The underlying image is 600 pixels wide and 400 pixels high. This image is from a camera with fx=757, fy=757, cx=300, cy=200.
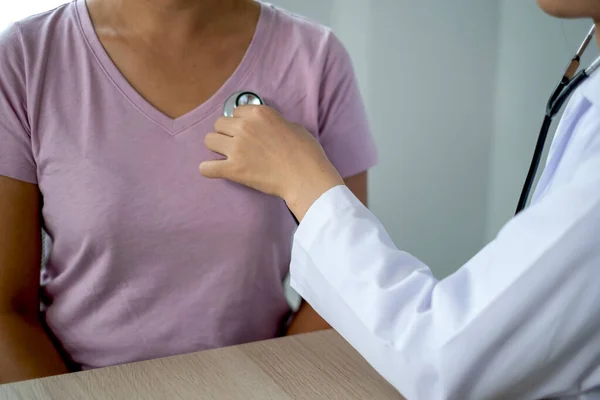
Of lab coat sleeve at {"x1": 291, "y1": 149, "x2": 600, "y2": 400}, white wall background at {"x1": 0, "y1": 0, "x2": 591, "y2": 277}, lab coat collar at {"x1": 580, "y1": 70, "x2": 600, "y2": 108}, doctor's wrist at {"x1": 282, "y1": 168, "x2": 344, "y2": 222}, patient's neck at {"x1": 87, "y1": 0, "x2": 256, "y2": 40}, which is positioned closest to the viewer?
lab coat sleeve at {"x1": 291, "y1": 149, "x2": 600, "y2": 400}

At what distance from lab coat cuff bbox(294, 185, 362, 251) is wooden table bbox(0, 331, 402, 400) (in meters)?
0.18

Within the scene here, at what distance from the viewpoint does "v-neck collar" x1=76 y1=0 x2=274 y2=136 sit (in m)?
1.11

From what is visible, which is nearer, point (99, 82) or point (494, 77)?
point (99, 82)

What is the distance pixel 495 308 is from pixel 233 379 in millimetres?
362

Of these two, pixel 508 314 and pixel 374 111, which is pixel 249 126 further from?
pixel 374 111

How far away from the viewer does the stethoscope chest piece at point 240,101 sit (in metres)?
1.09

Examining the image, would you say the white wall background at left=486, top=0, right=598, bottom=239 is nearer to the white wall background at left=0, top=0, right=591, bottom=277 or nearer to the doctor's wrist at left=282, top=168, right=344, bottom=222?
the white wall background at left=0, top=0, right=591, bottom=277

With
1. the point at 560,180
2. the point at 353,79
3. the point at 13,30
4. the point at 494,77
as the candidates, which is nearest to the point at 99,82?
the point at 13,30

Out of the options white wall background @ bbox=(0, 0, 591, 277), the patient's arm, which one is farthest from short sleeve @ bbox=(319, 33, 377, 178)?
white wall background @ bbox=(0, 0, 591, 277)

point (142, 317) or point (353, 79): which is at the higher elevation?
point (353, 79)

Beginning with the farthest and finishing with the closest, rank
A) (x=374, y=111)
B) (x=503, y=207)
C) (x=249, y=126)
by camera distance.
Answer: (x=503, y=207) → (x=374, y=111) → (x=249, y=126)

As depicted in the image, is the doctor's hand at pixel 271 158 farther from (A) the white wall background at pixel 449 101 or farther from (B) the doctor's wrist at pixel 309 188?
(A) the white wall background at pixel 449 101

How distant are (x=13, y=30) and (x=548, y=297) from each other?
83 centimetres

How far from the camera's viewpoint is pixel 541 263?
0.68 metres
